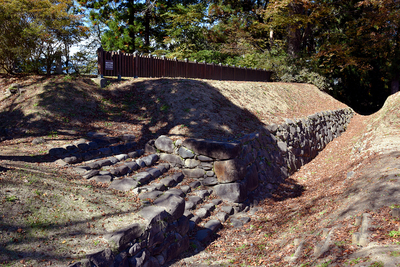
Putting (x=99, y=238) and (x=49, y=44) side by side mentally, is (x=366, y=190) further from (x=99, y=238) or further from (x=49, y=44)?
(x=49, y=44)

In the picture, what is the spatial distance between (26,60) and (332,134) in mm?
14330

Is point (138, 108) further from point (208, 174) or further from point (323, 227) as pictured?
point (323, 227)

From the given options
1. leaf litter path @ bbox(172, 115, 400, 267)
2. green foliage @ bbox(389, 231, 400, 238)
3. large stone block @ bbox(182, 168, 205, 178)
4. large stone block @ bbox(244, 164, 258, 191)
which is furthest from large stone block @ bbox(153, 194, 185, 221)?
green foliage @ bbox(389, 231, 400, 238)

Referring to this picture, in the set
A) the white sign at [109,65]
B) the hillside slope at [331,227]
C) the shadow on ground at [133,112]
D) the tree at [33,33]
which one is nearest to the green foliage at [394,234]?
the hillside slope at [331,227]

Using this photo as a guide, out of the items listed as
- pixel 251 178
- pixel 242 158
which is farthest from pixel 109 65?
pixel 251 178

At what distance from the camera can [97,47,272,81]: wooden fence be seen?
447 inches

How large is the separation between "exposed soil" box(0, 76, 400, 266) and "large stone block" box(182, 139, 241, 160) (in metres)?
0.83

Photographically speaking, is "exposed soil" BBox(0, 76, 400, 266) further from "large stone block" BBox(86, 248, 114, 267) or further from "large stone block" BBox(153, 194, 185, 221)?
"large stone block" BBox(153, 194, 185, 221)

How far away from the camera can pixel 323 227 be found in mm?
4855

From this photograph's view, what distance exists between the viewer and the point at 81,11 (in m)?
24.3

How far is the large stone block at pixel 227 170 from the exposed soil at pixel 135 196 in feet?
3.68


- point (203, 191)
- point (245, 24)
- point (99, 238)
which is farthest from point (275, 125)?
point (245, 24)

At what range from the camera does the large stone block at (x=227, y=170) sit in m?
7.16

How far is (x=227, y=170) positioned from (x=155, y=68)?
7.68 meters
